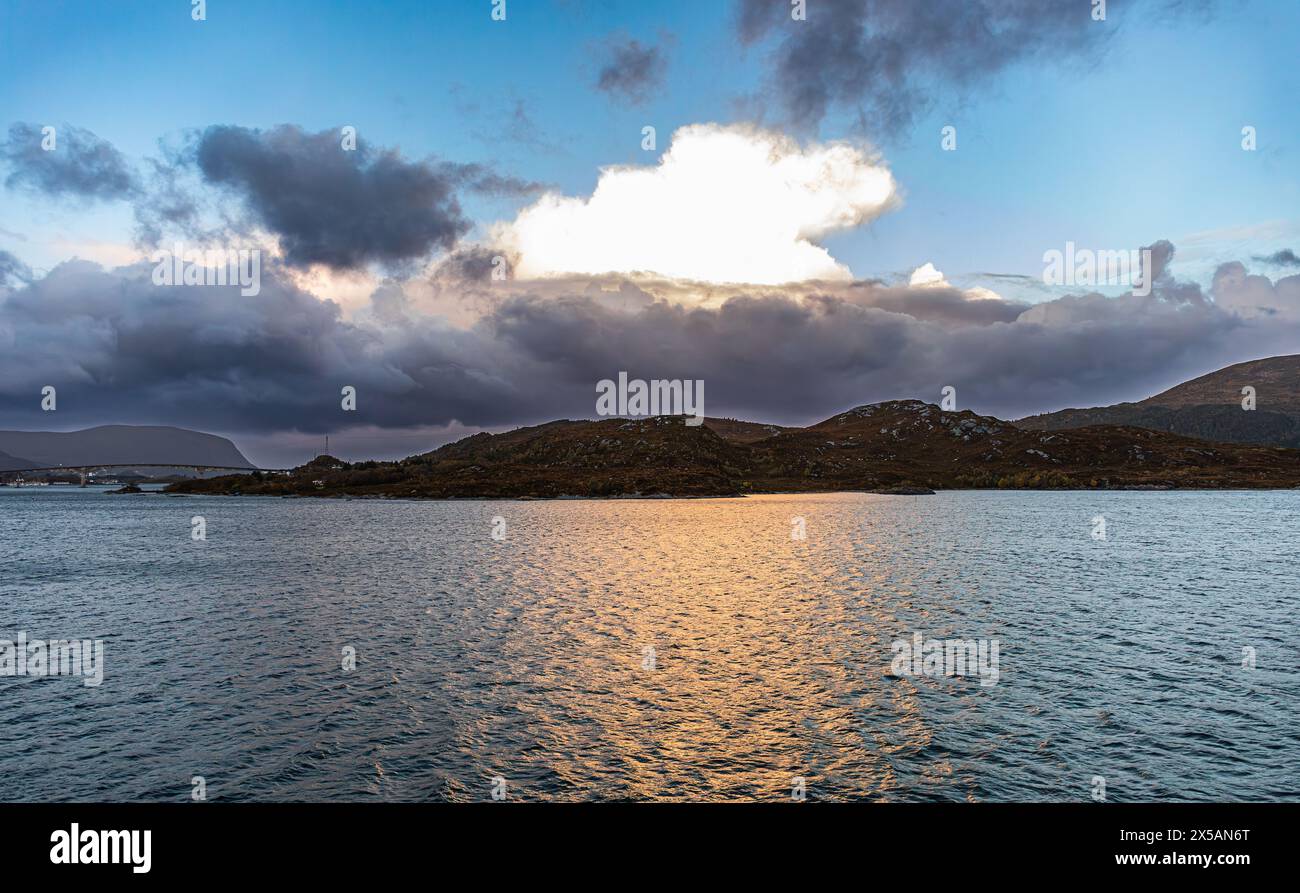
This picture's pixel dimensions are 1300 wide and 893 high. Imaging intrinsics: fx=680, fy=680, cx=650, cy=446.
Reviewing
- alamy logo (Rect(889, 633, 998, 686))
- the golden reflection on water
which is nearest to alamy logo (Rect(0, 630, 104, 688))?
the golden reflection on water

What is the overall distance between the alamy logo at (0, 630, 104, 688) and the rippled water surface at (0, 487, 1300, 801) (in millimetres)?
1163

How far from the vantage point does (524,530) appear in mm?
151375

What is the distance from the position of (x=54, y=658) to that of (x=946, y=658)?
56.1 m

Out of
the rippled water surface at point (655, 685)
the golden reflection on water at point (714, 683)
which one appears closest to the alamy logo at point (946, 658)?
the rippled water surface at point (655, 685)

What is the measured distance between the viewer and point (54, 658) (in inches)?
1698
